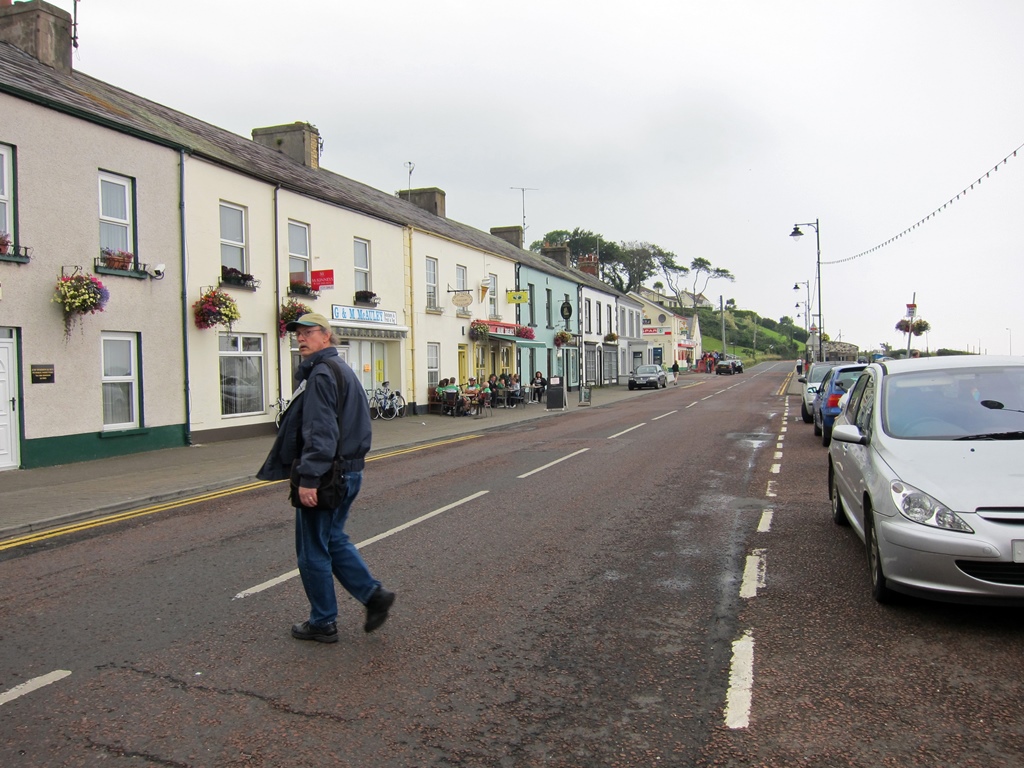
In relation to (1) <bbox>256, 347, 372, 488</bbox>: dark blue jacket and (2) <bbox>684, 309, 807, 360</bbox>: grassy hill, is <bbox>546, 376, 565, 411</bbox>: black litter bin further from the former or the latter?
(2) <bbox>684, 309, 807, 360</bbox>: grassy hill

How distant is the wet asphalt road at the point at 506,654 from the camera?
10.7 feet

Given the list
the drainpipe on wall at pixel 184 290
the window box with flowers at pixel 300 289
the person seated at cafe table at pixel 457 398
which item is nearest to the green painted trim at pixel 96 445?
the drainpipe on wall at pixel 184 290

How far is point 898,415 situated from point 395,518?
4.90 meters

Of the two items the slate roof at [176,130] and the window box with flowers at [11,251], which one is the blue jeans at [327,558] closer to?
the window box with flowers at [11,251]

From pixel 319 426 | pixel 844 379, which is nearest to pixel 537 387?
pixel 844 379

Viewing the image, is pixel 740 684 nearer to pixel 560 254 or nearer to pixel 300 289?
pixel 300 289

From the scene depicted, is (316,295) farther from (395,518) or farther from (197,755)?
(197,755)

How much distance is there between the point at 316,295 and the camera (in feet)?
64.6

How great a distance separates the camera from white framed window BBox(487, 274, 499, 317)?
3212 centimetres

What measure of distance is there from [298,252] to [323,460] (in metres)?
16.6

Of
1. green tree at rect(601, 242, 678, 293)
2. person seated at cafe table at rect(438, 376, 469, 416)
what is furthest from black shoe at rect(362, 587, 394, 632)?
green tree at rect(601, 242, 678, 293)

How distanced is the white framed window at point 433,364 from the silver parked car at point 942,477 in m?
20.8

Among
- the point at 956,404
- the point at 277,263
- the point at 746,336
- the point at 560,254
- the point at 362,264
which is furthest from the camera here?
the point at 746,336

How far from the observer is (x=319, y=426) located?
4.22 meters
